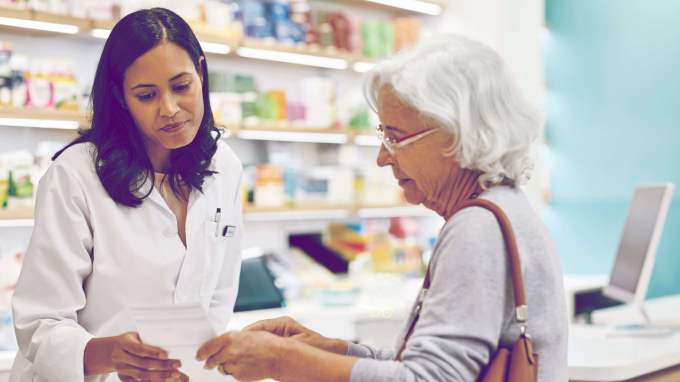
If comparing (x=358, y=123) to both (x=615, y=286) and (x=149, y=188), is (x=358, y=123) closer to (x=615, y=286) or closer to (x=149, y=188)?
(x=615, y=286)

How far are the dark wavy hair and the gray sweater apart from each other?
2.87ft

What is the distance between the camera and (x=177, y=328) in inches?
39.9

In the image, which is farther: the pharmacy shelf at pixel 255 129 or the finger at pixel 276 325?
the pharmacy shelf at pixel 255 129

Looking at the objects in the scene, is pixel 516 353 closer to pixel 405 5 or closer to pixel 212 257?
pixel 212 257

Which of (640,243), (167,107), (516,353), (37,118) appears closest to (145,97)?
(167,107)

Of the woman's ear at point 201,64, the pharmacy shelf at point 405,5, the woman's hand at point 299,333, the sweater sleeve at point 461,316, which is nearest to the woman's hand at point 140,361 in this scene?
the woman's hand at point 299,333

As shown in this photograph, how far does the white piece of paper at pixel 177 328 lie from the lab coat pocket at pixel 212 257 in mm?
494

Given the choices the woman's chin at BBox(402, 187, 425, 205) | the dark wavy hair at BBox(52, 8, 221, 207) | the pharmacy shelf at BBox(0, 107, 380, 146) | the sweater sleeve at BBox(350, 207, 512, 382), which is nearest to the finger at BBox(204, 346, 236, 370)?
the sweater sleeve at BBox(350, 207, 512, 382)

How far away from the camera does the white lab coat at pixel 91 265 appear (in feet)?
4.34

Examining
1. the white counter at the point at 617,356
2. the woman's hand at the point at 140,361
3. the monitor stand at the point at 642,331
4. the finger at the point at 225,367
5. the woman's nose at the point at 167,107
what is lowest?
the monitor stand at the point at 642,331

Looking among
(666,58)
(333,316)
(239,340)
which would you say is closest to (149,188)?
(239,340)

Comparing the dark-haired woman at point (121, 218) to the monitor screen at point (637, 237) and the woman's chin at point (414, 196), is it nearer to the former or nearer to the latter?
the woman's chin at point (414, 196)

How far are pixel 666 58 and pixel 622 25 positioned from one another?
47 centimetres

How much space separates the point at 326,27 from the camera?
3525 millimetres
